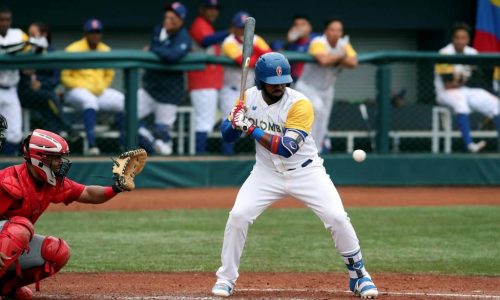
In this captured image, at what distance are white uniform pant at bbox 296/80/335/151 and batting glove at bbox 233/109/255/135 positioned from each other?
20.3 feet

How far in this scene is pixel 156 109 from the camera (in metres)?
12.5

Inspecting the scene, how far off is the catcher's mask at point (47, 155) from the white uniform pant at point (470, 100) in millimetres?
7903

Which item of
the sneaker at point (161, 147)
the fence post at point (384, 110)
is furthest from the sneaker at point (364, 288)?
the fence post at point (384, 110)

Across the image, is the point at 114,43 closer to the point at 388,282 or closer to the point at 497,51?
the point at 497,51

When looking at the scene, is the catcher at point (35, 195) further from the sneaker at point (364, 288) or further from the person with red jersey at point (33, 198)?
the sneaker at point (364, 288)

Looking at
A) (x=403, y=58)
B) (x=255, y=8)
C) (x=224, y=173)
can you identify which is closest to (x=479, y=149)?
(x=403, y=58)

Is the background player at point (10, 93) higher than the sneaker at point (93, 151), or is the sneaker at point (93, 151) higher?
the background player at point (10, 93)

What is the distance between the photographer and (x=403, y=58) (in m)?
13.1

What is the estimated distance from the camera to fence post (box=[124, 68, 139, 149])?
1223 centimetres

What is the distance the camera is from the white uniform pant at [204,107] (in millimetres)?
12427

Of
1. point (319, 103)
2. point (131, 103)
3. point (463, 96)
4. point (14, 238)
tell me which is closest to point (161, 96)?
point (131, 103)

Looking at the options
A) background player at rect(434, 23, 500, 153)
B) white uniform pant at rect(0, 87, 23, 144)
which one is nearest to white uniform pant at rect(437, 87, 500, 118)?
background player at rect(434, 23, 500, 153)

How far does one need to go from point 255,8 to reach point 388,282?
963 cm

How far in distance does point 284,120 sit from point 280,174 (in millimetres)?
352
